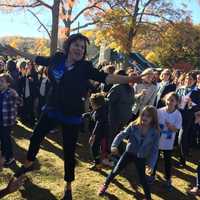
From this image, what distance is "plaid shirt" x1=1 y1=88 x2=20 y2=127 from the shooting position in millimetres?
6863

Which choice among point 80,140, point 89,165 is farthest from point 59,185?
point 80,140

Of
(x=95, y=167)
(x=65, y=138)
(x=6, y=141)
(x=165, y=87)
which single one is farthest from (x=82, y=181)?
(x=165, y=87)

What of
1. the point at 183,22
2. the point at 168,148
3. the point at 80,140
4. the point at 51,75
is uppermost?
the point at 183,22

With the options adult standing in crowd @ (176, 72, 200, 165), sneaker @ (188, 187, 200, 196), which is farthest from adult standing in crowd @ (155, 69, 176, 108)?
sneaker @ (188, 187, 200, 196)

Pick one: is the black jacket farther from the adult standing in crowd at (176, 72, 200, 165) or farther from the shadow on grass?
the adult standing in crowd at (176, 72, 200, 165)

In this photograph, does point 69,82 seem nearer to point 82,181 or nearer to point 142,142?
point 142,142

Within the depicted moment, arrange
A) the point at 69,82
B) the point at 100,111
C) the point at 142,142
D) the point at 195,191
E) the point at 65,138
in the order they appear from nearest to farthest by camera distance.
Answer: the point at 69,82
the point at 65,138
the point at 142,142
the point at 195,191
the point at 100,111

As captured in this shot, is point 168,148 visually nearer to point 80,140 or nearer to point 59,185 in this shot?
point 59,185

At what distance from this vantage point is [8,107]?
22.6 ft

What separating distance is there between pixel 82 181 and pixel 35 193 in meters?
0.97

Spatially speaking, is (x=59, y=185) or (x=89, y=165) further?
(x=89, y=165)

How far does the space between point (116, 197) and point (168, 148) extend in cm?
135

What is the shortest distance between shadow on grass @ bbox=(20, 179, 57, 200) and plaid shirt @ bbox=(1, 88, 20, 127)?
1.17 metres

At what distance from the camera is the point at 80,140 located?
9.77m
